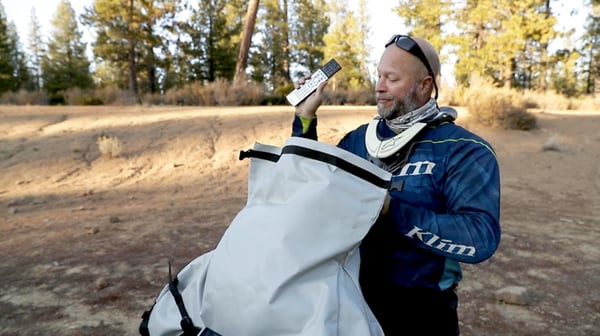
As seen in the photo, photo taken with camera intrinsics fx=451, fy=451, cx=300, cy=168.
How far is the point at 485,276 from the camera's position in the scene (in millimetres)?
3949

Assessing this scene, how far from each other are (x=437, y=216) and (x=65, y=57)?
4717cm

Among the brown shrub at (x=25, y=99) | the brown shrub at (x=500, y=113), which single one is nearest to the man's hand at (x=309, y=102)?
the brown shrub at (x=500, y=113)

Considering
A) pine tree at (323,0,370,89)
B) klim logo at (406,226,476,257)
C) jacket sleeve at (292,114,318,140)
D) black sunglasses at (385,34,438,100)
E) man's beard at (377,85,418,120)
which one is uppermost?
pine tree at (323,0,370,89)

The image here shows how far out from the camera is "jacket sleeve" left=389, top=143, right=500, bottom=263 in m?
1.34

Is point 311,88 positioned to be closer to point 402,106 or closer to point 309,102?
point 309,102

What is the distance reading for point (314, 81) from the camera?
5.42 feet

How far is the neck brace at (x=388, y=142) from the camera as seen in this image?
152 centimetres

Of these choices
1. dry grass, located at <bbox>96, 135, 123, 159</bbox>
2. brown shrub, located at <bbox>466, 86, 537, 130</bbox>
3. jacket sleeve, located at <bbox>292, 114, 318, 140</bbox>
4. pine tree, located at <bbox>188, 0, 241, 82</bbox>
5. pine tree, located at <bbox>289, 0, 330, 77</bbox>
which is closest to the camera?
jacket sleeve, located at <bbox>292, 114, 318, 140</bbox>

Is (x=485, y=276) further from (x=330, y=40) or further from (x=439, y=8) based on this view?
(x=330, y=40)

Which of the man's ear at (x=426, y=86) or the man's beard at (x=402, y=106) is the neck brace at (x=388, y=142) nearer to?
the man's beard at (x=402, y=106)

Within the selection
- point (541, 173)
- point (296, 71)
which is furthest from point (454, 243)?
point (296, 71)

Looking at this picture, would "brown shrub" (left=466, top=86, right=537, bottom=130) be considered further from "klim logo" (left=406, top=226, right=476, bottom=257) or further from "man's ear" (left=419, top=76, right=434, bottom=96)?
"klim logo" (left=406, top=226, right=476, bottom=257)

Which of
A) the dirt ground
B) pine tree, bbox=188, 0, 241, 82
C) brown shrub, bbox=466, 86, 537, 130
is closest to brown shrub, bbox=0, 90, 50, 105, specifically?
the dirt ground

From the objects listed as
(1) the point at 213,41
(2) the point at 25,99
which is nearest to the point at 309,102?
(2) the point at 25,99
